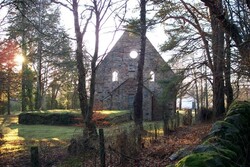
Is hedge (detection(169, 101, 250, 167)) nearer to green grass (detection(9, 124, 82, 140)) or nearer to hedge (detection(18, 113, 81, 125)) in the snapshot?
green grass (detection(9, 124, 82, 140))

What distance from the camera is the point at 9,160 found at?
36.9ft

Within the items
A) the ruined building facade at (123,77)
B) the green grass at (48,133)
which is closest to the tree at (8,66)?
the green grass at (48,133)

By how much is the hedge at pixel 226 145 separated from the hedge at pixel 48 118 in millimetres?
20157

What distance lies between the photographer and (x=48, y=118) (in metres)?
26.6

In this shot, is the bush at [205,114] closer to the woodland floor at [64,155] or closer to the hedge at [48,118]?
the woodland floor at [64,155]

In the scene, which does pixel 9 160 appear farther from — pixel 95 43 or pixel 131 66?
pixel 131 66

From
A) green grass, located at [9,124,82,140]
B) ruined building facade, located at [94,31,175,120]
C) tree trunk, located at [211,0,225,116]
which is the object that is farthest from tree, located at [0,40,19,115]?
ruined building facade, located at [94,31,175,120]

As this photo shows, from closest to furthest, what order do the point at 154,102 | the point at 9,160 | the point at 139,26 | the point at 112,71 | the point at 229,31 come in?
1. the point at 229,31
2. the point at 9,160
3. the point at 139,26
4. the point at 154,102
5. the point at 112,71

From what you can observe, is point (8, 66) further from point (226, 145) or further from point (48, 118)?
point (226, 145)

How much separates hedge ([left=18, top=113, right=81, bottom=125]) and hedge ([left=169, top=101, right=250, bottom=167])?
66.1 ft

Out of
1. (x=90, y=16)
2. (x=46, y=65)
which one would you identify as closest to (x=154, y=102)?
(x=46, y=65)

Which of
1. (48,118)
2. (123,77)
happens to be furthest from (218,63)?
(123,77)

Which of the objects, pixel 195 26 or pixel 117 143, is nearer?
pixel 117 143

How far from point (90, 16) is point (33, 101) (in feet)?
89.6
